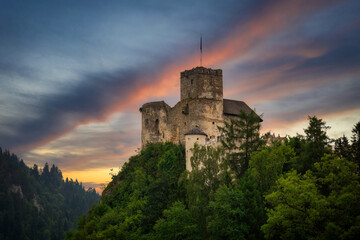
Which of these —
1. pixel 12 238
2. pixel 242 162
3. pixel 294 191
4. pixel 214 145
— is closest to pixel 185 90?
pixel 214 145

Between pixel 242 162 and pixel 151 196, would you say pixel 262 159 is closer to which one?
pixel 242 162

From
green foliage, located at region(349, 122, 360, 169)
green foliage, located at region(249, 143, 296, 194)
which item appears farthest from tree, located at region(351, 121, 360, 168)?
green foliage, located at region(249, 143, 296, 194)

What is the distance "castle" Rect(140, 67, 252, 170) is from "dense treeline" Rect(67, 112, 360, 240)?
4.43 meters

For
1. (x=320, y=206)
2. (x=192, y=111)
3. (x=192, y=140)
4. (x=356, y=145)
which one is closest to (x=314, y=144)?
(x=356, y=145)

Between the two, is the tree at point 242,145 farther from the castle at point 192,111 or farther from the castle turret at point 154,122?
the castle turret at point 154,122

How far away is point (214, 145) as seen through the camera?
162 feet

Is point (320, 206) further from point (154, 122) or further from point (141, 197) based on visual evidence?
point (154, 122)

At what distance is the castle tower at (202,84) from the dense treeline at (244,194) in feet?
32.0

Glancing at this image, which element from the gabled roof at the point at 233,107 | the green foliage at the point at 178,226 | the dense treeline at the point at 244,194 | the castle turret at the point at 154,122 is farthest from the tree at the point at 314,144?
the castle turret at the point at 154,122

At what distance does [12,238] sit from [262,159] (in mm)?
176410

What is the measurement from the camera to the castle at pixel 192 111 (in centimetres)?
5891

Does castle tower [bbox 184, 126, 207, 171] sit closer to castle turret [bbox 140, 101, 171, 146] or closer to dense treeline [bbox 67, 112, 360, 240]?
dense treeline [bbox 67, 112, 360, 240]

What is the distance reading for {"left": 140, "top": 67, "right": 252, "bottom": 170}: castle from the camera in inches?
2319

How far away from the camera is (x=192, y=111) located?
59.2 meters
